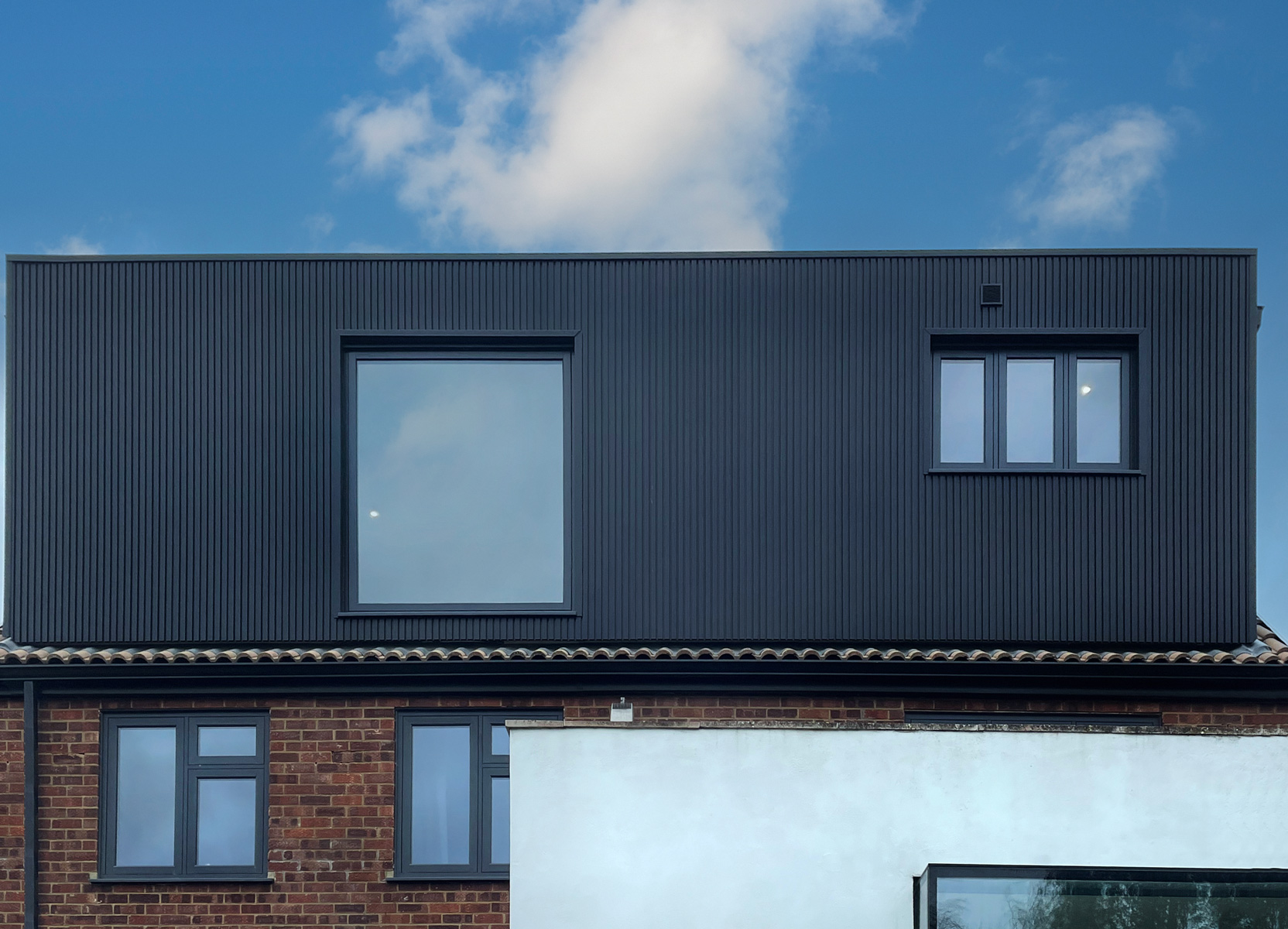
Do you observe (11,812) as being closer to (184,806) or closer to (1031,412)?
(184,806)

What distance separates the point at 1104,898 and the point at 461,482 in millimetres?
6730

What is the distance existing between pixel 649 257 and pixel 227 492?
5.06 m

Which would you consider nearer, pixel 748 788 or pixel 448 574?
pixel 748 788

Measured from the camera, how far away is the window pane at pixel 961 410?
972cm

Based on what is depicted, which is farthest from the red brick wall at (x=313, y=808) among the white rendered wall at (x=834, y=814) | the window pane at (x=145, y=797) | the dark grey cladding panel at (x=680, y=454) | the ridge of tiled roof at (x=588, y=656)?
the white rendered wall at (x=834, y=814)

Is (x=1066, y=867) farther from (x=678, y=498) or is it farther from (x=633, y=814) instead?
(x=678, y=498)

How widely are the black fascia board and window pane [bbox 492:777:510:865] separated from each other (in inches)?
35.0

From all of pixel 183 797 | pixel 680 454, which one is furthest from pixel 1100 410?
pixel 183 797

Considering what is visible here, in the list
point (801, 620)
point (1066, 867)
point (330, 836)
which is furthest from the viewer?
point (801, 620)

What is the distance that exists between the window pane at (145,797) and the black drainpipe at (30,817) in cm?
71

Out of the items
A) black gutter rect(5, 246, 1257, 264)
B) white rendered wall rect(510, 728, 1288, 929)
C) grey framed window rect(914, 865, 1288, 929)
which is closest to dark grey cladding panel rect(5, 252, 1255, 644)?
black gutter rect(5, 246, 1257, 264)

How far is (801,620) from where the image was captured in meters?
9.48

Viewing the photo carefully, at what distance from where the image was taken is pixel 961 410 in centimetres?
979

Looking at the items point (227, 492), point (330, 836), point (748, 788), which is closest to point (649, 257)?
point (227, 492)
